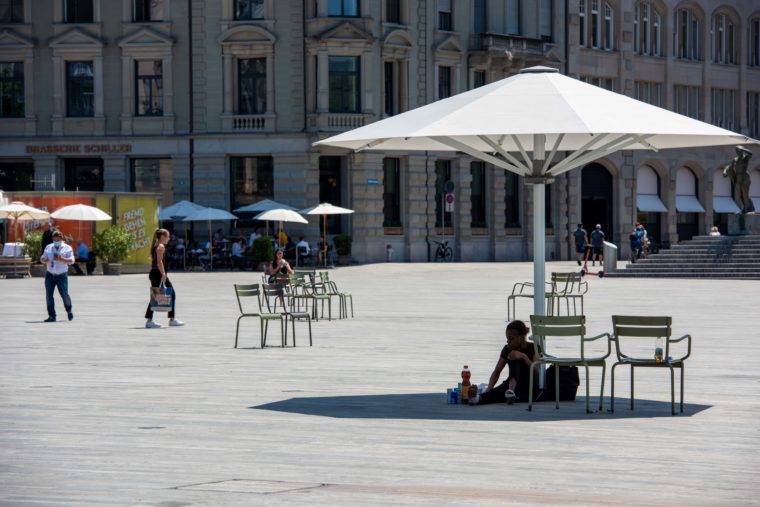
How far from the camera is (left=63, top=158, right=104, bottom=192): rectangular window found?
61281 millimetres

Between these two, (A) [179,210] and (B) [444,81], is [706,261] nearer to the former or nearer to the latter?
(B) [444,81]

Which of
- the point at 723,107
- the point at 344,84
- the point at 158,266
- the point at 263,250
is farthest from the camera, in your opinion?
the point at 723,107

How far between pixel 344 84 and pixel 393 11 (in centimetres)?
430

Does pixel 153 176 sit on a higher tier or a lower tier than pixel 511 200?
higher

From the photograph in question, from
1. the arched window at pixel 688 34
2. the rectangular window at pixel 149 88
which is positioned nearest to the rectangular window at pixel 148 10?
the rectangular window at pixel 149 88

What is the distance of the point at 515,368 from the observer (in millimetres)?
14867

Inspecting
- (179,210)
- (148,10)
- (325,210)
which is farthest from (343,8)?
(179,210)

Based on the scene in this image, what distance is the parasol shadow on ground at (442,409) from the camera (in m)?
13.9

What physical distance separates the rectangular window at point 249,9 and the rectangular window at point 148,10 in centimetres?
318

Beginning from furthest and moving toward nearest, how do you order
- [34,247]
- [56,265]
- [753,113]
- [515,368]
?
[753,113] < [34,247] < [56,265] < [515,368]

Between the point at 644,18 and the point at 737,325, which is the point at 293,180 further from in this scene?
the point at 737,325

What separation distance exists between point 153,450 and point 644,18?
220 ft

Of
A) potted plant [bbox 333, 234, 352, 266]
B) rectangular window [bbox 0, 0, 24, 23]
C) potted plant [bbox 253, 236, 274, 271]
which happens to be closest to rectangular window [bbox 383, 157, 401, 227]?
potted plant [bbox 333, 234, 352, 266]

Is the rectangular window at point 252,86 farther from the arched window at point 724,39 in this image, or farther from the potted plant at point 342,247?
the arched window at point 724,39
